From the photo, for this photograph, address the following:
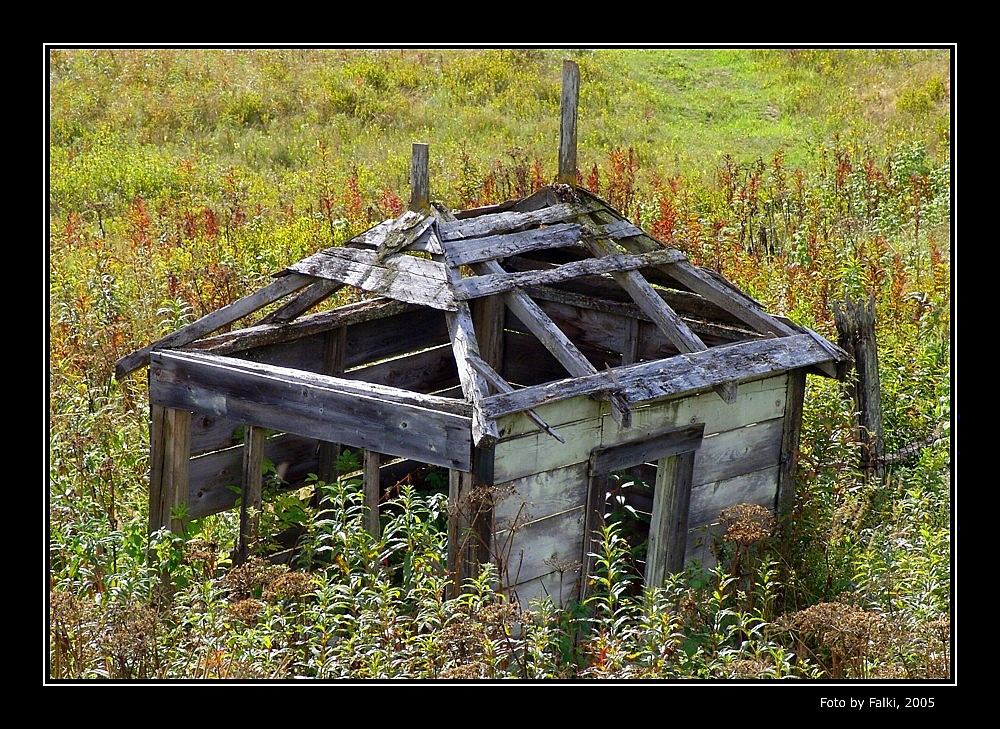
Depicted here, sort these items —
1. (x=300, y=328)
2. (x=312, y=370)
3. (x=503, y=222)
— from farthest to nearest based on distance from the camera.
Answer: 1. (x=312, y=370)
2. (x=300, y=328)
3. (x=503, y=222)

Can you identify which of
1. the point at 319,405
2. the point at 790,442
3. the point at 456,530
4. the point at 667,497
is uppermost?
the point at 319,405

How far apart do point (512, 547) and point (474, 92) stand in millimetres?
13361

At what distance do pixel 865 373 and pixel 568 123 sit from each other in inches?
107

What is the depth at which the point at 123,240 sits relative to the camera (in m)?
13.5

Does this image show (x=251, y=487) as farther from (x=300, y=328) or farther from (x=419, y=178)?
(x=419, y=178)

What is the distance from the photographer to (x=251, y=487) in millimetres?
7137

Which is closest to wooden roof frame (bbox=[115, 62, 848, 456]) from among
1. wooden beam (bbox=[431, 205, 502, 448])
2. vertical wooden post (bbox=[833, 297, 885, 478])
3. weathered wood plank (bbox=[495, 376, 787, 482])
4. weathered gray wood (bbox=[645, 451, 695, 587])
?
wooden beam (bbox=[431, 205, 502, 448])

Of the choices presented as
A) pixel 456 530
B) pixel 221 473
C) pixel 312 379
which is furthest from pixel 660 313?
pixel 221 473

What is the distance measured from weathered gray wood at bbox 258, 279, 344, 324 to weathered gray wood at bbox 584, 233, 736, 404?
1538mm

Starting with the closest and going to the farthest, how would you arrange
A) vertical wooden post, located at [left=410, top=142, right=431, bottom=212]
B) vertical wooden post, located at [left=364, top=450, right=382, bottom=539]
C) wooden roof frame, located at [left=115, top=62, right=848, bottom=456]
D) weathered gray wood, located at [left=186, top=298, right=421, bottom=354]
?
wooden roof frame, located at [left=115, top=62, right=848, bottom=456] < vertical wooden post, located at [left=364, top=450, right=382, bottom=539] < vertical wooden post, located at [left=410, top=142, right=431, bottom=212] < weathered gray wood, located at [left=186, top=298, right=421, bottom=354]

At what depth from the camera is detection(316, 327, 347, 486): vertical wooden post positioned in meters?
7.99

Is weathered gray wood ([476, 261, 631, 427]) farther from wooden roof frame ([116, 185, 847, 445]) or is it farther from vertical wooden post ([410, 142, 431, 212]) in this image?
vertical wooden post ([410, 142, 431, 212])

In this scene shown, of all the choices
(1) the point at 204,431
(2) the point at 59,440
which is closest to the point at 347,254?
(1) the point at 204,431

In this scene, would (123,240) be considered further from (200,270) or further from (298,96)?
(298,96)
